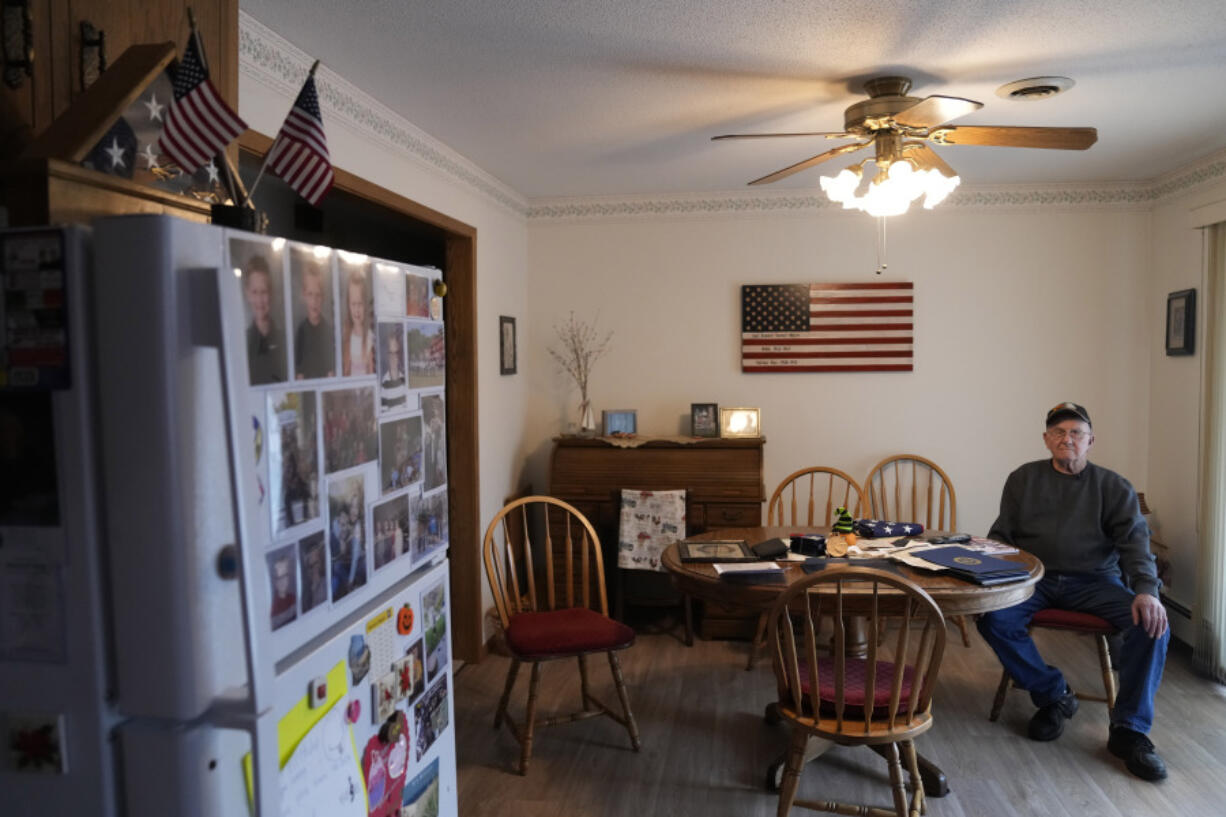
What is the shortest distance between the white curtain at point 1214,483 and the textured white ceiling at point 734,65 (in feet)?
1.98

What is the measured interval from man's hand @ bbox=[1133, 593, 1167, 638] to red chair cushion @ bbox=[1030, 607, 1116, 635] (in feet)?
0.61

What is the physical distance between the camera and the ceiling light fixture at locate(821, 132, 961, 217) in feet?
8.61

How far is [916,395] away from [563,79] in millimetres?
2812

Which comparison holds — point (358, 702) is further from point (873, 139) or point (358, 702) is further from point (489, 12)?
point (873, 139)

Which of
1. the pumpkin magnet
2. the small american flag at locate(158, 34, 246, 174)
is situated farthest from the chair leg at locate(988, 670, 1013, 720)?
the small american flag at locate(158, 34, 246, 174)

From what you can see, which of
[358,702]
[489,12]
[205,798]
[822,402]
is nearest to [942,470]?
[822,402]

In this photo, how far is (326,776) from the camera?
1.32 metres

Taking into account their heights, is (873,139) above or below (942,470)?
above

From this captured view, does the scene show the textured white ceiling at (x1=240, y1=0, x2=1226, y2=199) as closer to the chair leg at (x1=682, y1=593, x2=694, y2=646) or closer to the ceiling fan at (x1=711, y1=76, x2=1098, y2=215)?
the ceiling fan at (x1=711, y1=76, x2=1098, y2=215)

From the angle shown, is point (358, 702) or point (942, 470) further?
point (942, 470)

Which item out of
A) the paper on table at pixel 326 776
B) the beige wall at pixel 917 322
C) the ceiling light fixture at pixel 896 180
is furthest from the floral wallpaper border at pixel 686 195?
the paper on table at pixel 326 776

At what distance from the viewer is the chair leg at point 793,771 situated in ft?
7.86

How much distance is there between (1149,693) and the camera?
294cm

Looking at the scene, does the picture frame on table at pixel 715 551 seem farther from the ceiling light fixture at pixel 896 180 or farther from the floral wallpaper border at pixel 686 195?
the floral wallpaper border at pixel 686 195
